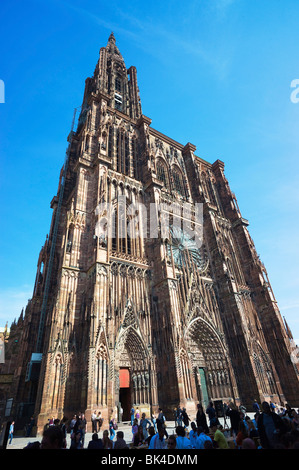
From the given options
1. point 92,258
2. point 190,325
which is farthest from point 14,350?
point 190,325

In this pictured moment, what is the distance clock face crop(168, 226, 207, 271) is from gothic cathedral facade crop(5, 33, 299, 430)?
141 mm

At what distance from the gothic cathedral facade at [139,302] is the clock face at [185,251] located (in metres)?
0.14

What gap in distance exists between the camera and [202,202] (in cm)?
3102

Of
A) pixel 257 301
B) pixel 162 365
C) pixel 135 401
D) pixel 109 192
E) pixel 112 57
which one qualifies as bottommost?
pixel 135 401

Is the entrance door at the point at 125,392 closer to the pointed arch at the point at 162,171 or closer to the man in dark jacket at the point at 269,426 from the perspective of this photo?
the man in dark jacket at the point at 269,426

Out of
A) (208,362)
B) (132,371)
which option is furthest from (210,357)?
(132,371)

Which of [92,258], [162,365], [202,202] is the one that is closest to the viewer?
[162,365]

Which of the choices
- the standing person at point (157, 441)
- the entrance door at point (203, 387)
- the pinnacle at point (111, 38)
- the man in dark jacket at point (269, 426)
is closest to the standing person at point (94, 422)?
the standing person at point (157, 441)

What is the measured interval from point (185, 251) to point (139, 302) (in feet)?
27.6

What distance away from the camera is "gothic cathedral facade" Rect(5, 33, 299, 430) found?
1544 cm

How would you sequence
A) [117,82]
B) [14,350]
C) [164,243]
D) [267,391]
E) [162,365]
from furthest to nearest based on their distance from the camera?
[117,82] < [14,350] < [164,243] < [267,391] < [162,365]

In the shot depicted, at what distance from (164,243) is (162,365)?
9.56 metres

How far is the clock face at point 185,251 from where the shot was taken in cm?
2452

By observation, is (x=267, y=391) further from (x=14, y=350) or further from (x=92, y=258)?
(x=14, y=350)
